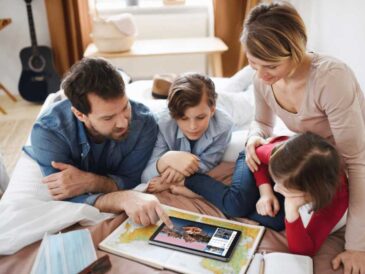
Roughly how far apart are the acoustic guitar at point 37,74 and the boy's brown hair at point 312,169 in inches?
97.0

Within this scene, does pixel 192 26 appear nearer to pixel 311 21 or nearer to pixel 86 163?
pixel 311 21

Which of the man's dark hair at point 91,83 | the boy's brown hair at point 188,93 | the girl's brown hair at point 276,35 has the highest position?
the girl's brown hair at point 276,35

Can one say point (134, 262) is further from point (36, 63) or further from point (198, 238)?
point (36, 63)

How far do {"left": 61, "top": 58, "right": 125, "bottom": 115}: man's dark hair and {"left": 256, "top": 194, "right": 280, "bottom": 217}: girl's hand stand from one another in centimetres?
52

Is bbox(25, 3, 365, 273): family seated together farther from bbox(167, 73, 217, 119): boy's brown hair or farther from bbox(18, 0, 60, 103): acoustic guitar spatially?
bbox(18, 0, 60, 103): acoustic guitar

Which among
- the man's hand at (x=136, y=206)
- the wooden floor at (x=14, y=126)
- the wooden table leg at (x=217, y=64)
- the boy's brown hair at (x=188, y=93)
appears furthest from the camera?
the wooden table leg at (x=217, y=64)

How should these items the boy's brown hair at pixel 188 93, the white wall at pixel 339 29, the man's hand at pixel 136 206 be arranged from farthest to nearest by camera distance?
the white wall at pixel 339 29
the boy's brown hair at pixel 188 93
the man's hand at pixel 136 206

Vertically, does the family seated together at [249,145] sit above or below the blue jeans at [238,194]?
above

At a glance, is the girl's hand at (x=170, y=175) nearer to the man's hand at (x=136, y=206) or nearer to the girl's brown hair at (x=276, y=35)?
the man's hand at (x=136, y=206)

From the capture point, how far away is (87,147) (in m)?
1.32

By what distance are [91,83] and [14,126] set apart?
1.82 metres

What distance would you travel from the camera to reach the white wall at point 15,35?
3.05 meters

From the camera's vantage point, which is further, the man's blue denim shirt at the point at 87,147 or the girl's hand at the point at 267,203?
the man's blue denim shirt at the point at 87,147

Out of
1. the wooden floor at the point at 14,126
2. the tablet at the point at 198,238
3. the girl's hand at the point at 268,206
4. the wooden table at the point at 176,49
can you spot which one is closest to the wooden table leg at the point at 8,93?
the wooden floor at the point at 14,126
